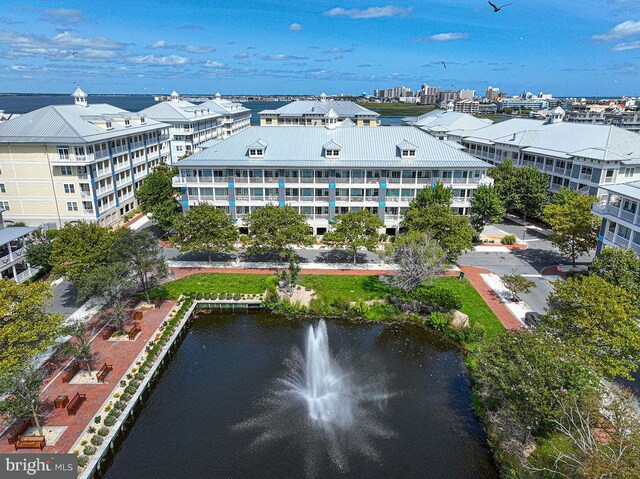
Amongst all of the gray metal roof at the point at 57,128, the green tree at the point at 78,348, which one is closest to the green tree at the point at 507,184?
the green tree at the point at 78,348

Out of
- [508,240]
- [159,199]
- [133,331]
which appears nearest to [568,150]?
[508,240]

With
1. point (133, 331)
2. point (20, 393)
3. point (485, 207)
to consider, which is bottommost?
point (133, 331)

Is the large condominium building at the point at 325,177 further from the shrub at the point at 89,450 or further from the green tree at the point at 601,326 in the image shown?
the shrub at the point at 89,450

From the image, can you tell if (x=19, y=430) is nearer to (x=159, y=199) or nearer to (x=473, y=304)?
(x=473, y=304)

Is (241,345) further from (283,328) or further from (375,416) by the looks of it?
(375,416)

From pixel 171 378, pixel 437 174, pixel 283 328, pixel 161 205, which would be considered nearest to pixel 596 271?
pixel 437 174

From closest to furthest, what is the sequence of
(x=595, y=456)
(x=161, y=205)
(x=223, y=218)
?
(x=595, y=456), (x=223, y=218), (x=161, y=205)
